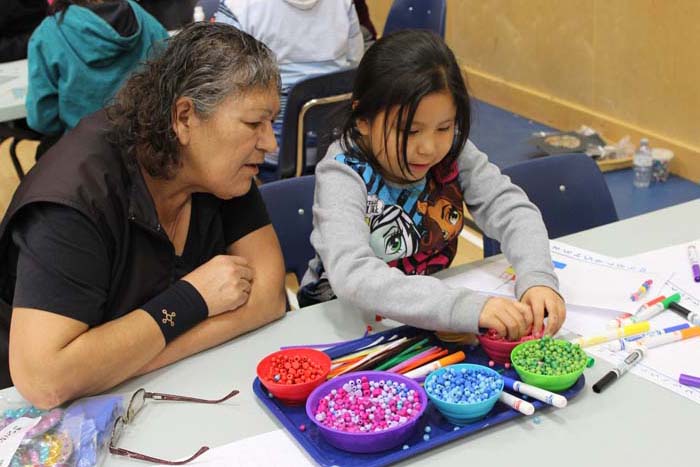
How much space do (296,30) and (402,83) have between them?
5.15ft

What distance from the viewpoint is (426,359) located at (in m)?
1.29

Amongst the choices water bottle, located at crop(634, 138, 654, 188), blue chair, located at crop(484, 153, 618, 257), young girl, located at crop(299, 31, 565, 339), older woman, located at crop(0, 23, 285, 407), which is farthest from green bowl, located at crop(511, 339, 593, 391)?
water bottle, located at crop(634, 138, 654, 188)

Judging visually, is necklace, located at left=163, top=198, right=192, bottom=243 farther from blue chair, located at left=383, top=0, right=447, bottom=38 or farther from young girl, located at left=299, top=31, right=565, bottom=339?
blue chair, located at left=383, top=0, right=447, bottom=38

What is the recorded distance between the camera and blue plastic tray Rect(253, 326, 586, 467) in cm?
108

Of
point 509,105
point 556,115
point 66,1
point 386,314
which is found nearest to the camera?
point 386,314

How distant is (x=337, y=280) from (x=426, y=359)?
0.24 meters

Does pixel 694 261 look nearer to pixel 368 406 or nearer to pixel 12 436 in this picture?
pixel 368 406

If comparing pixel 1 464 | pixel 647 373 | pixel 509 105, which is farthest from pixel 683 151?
pixel 1 464

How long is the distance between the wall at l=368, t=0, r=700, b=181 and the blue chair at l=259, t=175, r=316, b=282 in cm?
241

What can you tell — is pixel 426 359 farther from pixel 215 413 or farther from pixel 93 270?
pixel 93 270

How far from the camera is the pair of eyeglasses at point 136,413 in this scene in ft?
3.68

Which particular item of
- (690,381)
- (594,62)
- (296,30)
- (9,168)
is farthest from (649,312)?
(9,168)

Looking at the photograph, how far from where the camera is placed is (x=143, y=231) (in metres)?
1.42

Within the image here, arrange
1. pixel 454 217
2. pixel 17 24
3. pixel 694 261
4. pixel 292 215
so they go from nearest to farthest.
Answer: pixel 694 261, pixel 454 217, pixel 292 215, pixel 17 24
